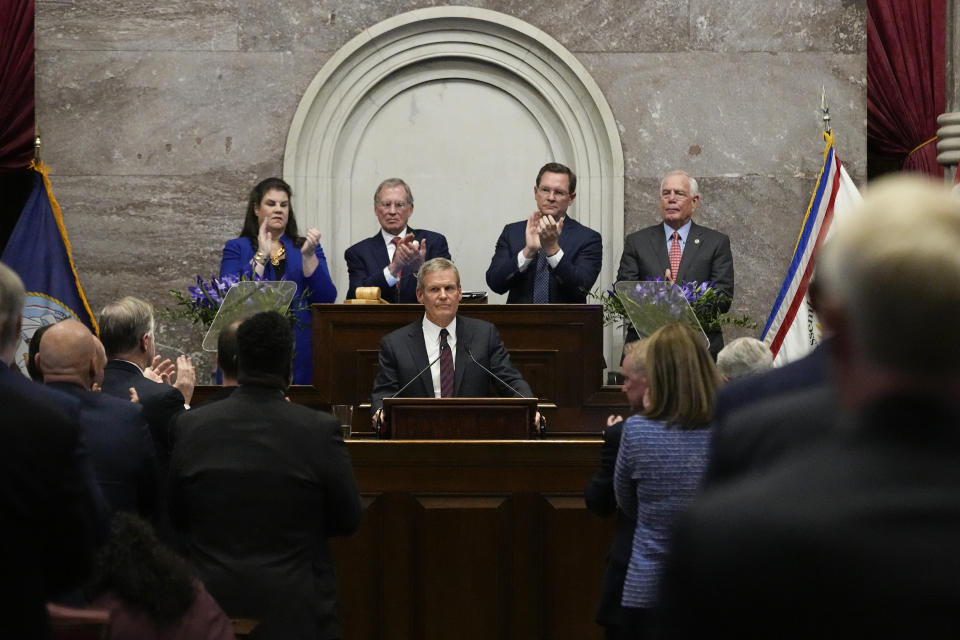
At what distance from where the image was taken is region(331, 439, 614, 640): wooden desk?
5406 millimetres

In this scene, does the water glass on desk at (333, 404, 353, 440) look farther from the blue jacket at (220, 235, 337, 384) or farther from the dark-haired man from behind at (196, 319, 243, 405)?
the dark-haired man from behind at (196, 319, 243, 405)

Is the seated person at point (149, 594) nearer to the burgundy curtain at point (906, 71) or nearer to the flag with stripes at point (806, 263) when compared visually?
the flag with stripes at point (806, 263)

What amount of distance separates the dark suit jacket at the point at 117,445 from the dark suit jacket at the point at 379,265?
3672 mm

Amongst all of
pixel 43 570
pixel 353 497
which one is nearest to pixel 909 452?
pixel 43 570

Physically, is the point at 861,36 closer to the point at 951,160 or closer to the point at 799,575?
the point at 951,160

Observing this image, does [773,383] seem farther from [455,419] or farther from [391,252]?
[391,252]

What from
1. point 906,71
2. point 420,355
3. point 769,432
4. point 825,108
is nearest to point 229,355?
point 420,355

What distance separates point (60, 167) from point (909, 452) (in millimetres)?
Result: 8561

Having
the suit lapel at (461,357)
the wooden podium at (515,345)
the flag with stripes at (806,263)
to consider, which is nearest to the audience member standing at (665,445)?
the suit lapel at (461,357)

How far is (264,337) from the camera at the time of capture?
3861 mm

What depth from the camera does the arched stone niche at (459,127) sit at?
9.25 meters

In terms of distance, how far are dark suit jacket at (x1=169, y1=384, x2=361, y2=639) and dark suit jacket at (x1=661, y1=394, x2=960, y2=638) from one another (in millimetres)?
2439

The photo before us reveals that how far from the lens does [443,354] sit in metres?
6.60

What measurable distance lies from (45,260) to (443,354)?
3.52m
